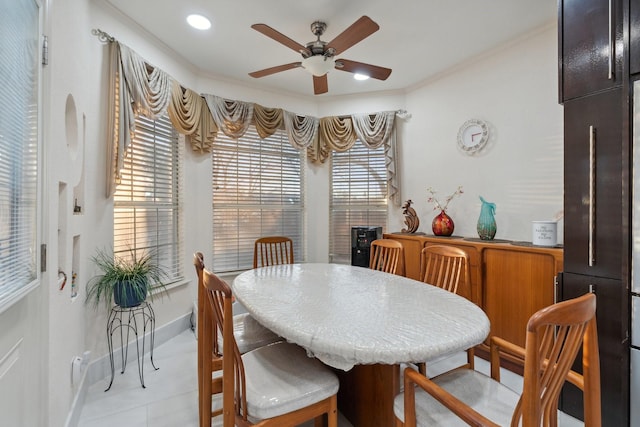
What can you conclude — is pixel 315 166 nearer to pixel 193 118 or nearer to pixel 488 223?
pixel 193 118

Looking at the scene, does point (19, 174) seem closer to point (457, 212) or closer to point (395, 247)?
point (395, 247)

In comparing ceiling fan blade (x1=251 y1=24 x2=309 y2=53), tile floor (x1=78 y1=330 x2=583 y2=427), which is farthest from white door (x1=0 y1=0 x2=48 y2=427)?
ceiling fan blade (x1=251 y1=24 x2=309 y2=53)

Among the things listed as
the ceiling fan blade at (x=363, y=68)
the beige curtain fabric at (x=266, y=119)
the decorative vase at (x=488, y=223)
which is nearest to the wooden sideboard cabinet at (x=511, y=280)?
the decorative vase at (x=488, y=223)

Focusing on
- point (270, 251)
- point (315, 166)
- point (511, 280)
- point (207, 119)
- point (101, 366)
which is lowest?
point (101, 366)

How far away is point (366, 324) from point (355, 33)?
1.83 m

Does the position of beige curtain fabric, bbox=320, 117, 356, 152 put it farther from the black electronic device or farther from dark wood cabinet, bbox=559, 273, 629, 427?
dark wood cabinet, bbox=559, 273, 629, 427

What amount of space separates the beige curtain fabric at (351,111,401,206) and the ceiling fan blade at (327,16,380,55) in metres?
1.62

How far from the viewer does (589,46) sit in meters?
1.66

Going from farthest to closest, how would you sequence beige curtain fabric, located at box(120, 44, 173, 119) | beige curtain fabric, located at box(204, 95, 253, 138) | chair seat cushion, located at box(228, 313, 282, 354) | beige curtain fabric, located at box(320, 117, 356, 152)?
beige curtain fabric, located at box(320, 117, 356, 152), beige curtain fabric, located at box(204, 95, 253, 138), beige curtain fabric, located at box(120, 44, 173, 119), chair seat cushion, located at box(228, 313, 282, 354)

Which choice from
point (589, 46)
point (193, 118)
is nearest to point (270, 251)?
point (193, 118)

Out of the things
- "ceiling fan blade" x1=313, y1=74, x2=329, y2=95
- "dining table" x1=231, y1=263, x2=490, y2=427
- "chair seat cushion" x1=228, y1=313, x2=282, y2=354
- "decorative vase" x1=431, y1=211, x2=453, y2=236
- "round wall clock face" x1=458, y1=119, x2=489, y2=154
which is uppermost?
"ceiling fan blade" x1=313, y1=74, x2=329, y2=95

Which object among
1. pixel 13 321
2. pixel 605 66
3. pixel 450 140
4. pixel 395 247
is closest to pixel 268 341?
pixel 13 321

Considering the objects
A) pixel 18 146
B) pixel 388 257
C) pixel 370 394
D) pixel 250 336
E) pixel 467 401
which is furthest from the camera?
pixel 388 257

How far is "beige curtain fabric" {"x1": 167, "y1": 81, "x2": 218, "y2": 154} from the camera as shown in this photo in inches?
115
